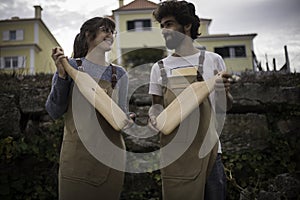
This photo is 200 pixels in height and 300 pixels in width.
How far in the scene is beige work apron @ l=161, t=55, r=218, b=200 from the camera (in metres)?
1.42

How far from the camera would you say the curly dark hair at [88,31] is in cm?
161

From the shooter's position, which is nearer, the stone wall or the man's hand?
the man's hand

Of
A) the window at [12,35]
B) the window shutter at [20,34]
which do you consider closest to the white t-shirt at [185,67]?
the window shutter at [20,34]

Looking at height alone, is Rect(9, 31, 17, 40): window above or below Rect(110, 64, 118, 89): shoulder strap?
above

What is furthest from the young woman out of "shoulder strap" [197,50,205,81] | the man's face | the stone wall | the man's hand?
the stone wall

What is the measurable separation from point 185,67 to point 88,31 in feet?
1.58

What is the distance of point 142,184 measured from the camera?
3047 mm

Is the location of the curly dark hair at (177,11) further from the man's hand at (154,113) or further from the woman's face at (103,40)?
the man's hand at (154,113)

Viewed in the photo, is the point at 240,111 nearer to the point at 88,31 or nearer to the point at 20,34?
the point at 88,31


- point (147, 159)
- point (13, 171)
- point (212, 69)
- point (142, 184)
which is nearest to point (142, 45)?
point (212, 69)

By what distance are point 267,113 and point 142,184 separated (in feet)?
4.50

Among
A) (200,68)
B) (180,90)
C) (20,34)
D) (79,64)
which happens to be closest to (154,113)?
(180,90)

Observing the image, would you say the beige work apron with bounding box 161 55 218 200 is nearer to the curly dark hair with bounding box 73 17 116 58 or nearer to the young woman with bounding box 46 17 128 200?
the young woman with bounding box 46 17 128 200

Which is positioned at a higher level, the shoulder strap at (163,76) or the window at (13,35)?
the window at (13,35)
